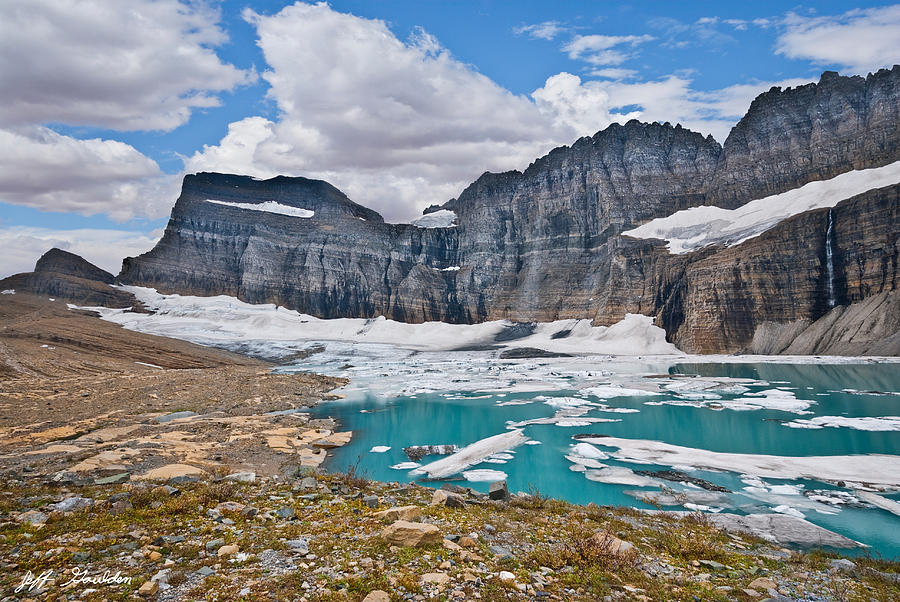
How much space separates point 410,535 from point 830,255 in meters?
85.8

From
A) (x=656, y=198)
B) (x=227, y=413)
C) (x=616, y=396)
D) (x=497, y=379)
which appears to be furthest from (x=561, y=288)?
(x=227, y=413)

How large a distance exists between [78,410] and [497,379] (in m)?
35.7

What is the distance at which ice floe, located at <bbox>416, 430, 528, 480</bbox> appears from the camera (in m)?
18.0

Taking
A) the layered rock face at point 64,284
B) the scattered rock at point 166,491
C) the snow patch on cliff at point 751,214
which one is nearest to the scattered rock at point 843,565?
the scattered rock at point 166,491

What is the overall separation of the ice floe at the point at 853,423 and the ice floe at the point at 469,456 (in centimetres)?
1468

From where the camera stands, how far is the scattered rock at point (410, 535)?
6594mm

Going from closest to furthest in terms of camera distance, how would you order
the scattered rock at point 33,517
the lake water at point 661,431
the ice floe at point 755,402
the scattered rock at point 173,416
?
the scattered rock at point 33,517 < the lake water at point 661,431 < the scattered rock at point 173,416 < the ice floe at point 755,402

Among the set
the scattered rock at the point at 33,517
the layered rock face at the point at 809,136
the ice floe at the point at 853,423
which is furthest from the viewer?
the layered rock face at the point at 809,136

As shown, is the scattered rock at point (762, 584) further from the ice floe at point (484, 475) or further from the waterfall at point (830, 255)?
the waterfall at point (830, 255)

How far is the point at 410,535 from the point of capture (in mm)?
6637

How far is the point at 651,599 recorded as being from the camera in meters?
5.82

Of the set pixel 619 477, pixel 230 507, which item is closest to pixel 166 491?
pixel 230 507

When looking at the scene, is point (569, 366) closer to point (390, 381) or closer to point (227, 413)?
point (390, 381)

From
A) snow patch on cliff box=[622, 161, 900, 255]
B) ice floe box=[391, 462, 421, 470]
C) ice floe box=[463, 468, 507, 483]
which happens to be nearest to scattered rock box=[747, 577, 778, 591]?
ice floe box=[463, 468, 507, 483]
